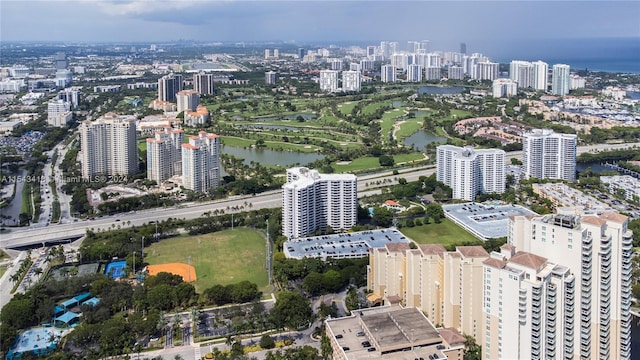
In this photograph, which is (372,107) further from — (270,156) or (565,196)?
(565,196)

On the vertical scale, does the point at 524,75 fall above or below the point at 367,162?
above

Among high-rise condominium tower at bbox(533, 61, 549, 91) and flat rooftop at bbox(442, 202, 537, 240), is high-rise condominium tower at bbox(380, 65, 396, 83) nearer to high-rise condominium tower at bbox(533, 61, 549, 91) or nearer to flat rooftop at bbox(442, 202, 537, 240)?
high-rise condominium tower at bbox(533, 61, 549, 91)

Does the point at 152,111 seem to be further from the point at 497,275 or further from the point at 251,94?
the point at 497,275

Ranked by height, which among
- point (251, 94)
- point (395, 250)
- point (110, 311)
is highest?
point (251, 94)

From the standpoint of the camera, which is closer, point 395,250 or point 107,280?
point 395,250

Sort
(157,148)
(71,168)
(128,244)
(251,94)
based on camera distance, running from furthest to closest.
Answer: (251,94) → (71,168) → (157,148) → (128,244)

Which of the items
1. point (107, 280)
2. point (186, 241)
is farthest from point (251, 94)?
point (107, 280)

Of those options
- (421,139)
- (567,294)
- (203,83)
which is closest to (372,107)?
(421,139)
